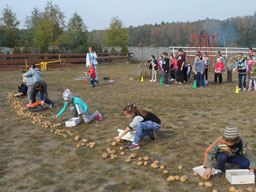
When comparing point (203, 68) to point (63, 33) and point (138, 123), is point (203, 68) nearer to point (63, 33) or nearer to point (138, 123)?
point (138, 123)

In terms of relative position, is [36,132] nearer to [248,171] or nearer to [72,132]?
[72,132]

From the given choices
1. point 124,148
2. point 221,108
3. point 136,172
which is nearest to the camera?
point 136,172

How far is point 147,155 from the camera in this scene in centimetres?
564

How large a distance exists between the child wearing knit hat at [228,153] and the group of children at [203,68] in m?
9.25

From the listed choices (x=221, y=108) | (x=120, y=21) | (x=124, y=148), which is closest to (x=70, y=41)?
(x=120, y=21)

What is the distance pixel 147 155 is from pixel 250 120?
4055 mm

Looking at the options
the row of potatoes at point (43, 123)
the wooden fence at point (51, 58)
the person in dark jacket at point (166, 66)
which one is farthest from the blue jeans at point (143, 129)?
the wooden fence at point (51, 58)

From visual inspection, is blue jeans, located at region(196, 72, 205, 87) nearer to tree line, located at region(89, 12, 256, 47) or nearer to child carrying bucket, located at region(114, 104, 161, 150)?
child carrying bucket, located at region(114, 104, 161, 150)

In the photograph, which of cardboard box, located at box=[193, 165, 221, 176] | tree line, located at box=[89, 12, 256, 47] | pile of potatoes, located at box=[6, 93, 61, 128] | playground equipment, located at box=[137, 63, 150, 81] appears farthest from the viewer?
tree line, located at box=[89, 12, 256, 47]

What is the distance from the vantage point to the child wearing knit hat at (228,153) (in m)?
4.44

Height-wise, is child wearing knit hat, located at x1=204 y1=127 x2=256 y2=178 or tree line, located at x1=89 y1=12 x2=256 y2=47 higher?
tree line, located at x1=89 y1=12 x2=256 y2=47

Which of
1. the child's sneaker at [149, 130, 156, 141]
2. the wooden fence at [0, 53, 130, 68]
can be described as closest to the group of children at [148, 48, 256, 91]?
the child's sneaker at [149, 130, 156, 141]

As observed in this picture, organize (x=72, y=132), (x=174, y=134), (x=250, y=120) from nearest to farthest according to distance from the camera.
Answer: (x=174, y=134)
(x=72, y=132)
(x=250, y=120)

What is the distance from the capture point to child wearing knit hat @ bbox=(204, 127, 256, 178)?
175 inches
